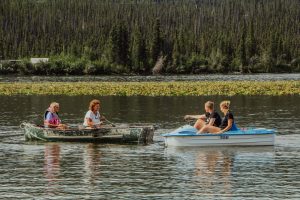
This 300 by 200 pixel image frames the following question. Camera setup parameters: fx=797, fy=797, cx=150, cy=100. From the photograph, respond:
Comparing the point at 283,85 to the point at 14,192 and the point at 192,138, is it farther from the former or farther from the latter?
the point at 14,192

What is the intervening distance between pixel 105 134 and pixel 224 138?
6058mm

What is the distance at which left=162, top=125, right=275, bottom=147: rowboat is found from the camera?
35.7 meters

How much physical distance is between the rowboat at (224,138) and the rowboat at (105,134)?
234 centimetres

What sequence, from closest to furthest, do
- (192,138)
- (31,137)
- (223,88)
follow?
(192,138) → (31,137) → (223,88)

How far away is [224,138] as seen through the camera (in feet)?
117

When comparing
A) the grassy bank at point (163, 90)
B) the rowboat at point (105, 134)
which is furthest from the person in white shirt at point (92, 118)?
the grassy bank at point (163, 90)

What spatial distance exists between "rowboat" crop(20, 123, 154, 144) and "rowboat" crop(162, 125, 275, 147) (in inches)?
92.0

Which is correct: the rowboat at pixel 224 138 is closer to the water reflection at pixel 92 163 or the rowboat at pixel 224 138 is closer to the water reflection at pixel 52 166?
the water reflection at pixel 92 163

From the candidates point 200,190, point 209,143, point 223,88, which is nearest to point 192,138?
point 209,143

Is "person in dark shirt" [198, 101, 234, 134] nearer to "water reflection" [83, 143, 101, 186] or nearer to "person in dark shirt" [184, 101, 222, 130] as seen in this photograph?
"person in dark shirt" [184, 101, 222, 130]

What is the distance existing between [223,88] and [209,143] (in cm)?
5219

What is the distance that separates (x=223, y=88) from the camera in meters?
87.7

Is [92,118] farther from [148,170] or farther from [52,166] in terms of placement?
[148,170]

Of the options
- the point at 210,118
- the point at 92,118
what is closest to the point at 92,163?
the point at 210,118
